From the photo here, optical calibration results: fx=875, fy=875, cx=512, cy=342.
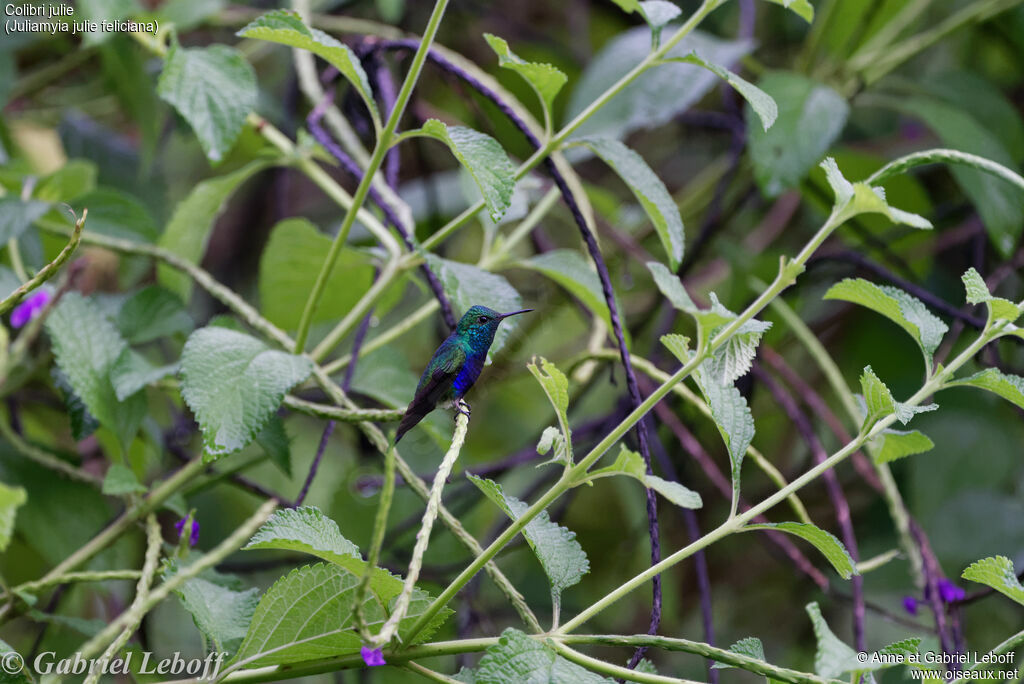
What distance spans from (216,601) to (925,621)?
0.93 metres

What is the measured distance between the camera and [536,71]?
26.6 inches

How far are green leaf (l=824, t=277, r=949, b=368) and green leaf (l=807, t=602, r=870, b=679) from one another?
0.66 ft

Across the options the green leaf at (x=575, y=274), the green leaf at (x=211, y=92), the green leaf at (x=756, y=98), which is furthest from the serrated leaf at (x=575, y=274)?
the green leaf at (x=211, y=92)

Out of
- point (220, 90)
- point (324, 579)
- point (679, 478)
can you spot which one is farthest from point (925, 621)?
Answer: point (220, 90)

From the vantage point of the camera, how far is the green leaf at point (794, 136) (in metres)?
1.11

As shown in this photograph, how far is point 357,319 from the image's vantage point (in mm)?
772

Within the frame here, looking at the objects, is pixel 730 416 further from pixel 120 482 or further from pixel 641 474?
pixel 120 482

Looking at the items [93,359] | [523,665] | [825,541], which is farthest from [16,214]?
[825,541]

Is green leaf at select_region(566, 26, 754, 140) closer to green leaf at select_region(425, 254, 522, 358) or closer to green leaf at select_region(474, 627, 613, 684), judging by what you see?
green leaf at select_region(425, 254, 522, 358)

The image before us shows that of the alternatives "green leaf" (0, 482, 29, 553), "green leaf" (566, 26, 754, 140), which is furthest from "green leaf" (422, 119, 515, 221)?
"green leaf" (566, 26, 754, 140)

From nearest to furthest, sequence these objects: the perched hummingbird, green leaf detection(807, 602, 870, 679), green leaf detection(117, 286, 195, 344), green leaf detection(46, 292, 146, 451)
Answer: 1. green leaf detection(807, 602, 870, 679)
2. the perched hummingbird
3. green leaf detection(46, 292, 146, 451)
4. green leaf detection(117, 286, 195, 344)

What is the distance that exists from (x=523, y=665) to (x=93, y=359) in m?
0.52

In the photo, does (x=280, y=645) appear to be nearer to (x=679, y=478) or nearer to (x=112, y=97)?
(x=679, y=478)

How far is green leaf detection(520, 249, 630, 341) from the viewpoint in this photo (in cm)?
79
